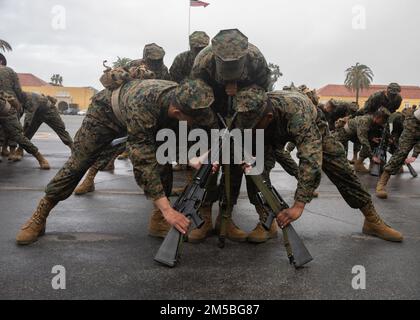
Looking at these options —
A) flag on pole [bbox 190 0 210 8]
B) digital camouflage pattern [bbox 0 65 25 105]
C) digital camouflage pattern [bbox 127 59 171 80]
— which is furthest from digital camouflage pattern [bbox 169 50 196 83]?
flag on pole [bbox 190 0 210 8]

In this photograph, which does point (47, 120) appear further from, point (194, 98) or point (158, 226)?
point (194, 98)

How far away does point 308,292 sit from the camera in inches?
109

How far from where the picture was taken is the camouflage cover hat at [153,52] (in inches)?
250

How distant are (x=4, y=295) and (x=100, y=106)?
1731 mm

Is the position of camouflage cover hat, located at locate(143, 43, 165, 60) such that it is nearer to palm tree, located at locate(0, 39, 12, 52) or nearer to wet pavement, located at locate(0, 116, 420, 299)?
wet pavement, located at locate(0, 116, 420, 299)

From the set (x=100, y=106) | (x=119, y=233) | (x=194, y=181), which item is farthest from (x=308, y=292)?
(x=100, y=106)

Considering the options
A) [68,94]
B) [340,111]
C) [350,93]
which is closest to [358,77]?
[350,93]

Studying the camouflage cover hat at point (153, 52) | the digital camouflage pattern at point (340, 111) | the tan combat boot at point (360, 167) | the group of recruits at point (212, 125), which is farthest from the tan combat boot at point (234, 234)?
the digital camouflage pattern at point (340, 111)

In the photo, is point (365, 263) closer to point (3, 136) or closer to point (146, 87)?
point (146, 87)

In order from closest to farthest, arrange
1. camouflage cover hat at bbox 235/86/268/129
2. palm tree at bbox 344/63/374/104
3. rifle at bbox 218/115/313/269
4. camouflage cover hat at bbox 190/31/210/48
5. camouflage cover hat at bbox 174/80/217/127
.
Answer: camouflage cover hat at bbox 174/80/217/127 → camouflage cover hat at bbox 235/86/268/129 → rifle at bbox 218/115/313/269 → camouflage cover hat at bbox 190/31/210/48 → palm tree at bbox 344/63/374/104

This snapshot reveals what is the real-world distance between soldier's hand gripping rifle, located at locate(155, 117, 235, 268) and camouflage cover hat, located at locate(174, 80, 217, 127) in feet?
1.05

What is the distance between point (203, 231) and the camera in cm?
391

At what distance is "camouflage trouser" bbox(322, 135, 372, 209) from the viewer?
12.4 ft
